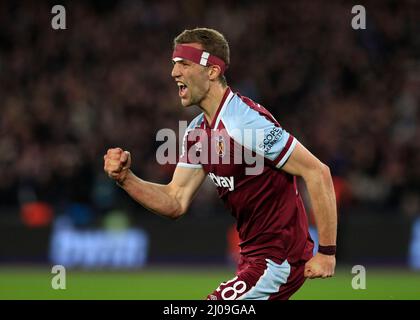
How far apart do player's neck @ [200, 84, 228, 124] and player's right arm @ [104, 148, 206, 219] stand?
1.40 ft

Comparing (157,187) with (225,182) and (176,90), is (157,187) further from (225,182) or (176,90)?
(176,90)

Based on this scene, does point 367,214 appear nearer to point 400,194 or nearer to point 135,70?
point 400,194

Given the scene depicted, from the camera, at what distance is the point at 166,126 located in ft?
55.9

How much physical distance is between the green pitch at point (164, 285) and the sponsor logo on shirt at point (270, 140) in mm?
5496

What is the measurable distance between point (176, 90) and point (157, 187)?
1179cm

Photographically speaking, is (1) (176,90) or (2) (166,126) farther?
Answer: (1) (176,90)

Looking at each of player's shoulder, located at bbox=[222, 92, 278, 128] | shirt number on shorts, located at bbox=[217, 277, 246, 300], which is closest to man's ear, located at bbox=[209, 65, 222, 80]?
player's shoulder, located at bbox=[222, 92, 278, 128]

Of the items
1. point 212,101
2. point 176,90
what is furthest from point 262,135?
point 176,90

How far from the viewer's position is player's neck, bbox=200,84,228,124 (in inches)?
236

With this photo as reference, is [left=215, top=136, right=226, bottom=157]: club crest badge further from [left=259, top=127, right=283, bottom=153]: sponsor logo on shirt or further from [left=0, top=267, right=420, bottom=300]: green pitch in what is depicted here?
[left=0, top=267, right=420, bottom=300]: green pitch

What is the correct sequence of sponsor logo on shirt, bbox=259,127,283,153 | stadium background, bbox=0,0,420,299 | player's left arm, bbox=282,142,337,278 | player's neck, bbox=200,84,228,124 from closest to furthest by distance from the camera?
player's left arm, bbox=282,142,337,278 < sponsor logo on shirt, bbox=259,127,283,153 < player's neck, bbox=200,84,228,124 < stadium background, bbox=0,0,420,299

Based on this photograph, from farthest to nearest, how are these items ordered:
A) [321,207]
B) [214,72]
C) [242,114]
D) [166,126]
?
[166,126]
[214,72]
[242,114]
[321,207]

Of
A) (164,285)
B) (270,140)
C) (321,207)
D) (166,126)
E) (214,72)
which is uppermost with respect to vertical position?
(214,72)
